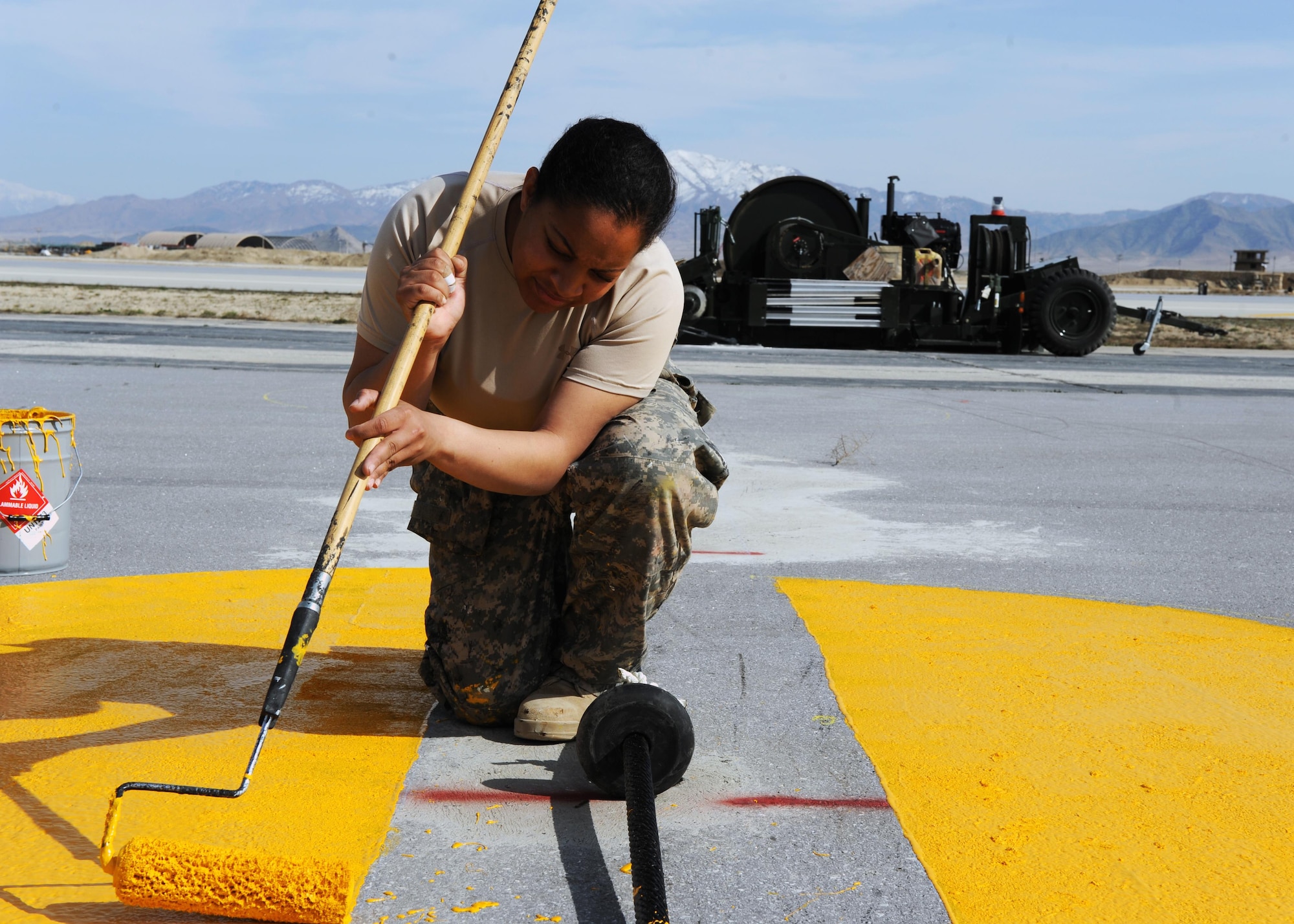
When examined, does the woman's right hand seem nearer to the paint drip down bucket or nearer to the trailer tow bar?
the paint drip down bucket

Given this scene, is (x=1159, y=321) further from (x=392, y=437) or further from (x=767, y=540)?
(x=392, y=437)

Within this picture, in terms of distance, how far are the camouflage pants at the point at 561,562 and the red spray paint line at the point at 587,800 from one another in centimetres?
38

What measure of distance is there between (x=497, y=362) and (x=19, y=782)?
1.27 meters

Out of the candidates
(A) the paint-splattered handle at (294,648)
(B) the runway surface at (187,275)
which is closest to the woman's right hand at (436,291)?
(A) the paint-splattered handle at (294,648)

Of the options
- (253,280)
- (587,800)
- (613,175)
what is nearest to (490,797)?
(587,800)

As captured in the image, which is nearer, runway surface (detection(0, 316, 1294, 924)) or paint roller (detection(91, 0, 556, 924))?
paint roller (detection(91, 0, 556, 924))

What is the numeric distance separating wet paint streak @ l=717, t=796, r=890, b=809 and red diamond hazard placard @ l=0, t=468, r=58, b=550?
2587mm

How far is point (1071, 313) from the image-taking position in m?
15.6

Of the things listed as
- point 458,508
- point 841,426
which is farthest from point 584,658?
point 841,426

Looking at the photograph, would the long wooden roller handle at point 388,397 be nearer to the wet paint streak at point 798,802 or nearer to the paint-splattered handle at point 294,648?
the paint-splattered handle at point 294,648

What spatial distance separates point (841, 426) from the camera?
8312 mm

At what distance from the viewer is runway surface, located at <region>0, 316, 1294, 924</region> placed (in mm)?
2131

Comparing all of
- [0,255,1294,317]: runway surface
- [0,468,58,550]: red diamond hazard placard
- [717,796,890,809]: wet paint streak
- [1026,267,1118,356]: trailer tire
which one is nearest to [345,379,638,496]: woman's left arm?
[717,796,890,809]: wet paint streak

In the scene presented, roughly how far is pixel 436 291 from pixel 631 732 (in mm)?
946
